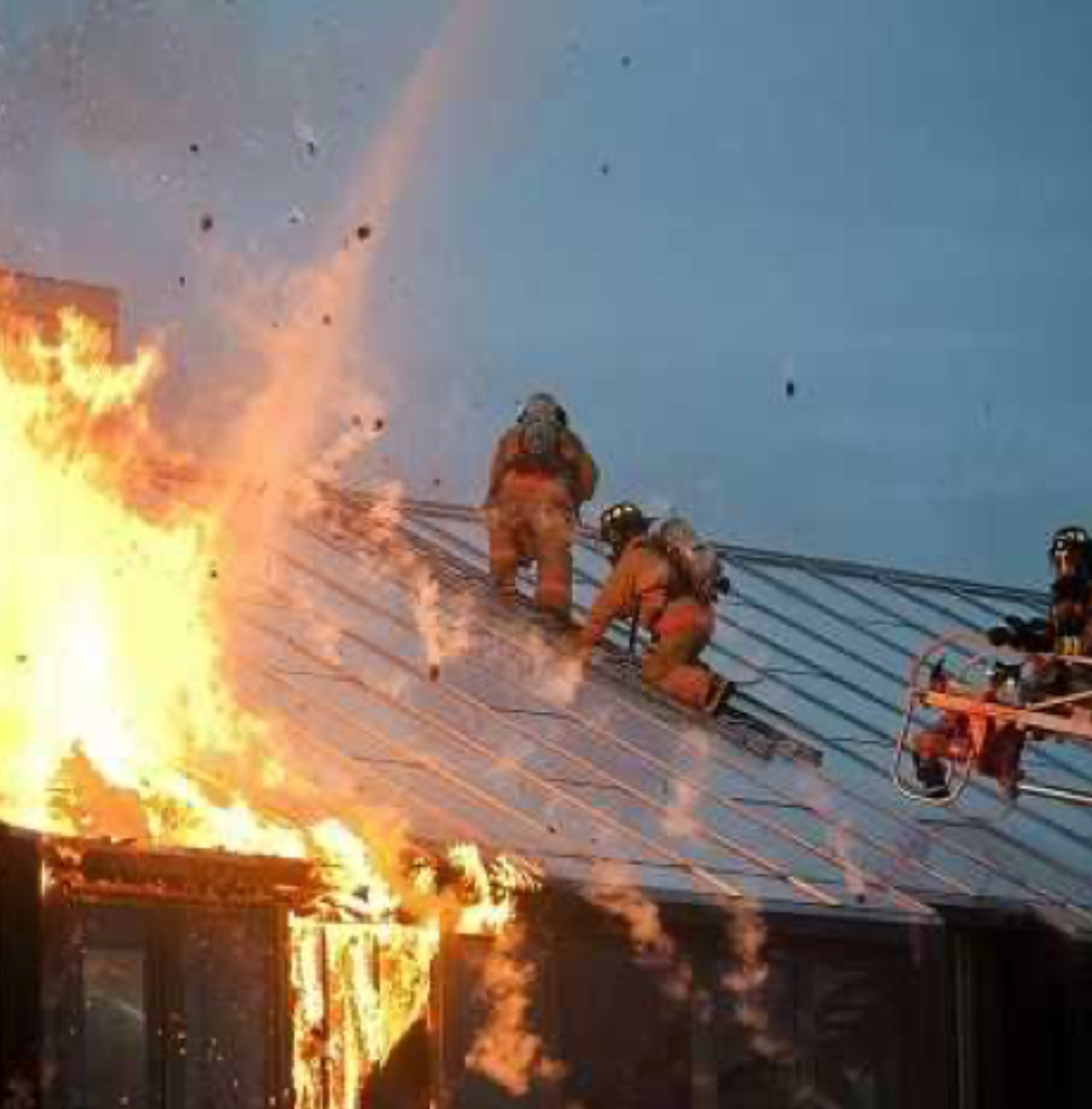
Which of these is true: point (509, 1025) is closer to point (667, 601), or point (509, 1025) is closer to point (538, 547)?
point (667, 601)

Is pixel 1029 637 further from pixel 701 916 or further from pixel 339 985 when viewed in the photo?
pixel 339 985

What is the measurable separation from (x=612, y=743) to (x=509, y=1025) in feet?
14.7

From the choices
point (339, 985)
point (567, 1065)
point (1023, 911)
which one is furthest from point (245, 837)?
point (1023, 911)

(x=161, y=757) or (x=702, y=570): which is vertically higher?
(x=702, y=570)

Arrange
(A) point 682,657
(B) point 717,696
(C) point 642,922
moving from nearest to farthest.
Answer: (C) point 642,922
(B) point 717,696
(A) point 682,657

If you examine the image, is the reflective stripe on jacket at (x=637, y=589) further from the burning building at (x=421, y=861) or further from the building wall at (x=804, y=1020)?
the building wall at (x=804, y=1020)

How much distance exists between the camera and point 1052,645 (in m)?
18.7

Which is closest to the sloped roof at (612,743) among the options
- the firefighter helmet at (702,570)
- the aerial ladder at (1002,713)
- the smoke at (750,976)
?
the smoke at (750,976)

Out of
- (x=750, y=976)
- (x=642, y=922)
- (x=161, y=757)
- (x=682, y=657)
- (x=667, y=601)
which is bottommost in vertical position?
(x=750, y=976)

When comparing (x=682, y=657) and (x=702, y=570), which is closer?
(x=682, y=657)

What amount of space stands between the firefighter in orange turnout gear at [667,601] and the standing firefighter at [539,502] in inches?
30.3

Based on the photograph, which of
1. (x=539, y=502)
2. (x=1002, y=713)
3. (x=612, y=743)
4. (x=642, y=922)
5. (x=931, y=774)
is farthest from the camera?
(x=539, y=502)

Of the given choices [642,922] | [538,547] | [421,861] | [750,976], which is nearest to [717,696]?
[538,547]

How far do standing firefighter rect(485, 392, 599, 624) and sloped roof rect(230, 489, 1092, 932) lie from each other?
29cm
